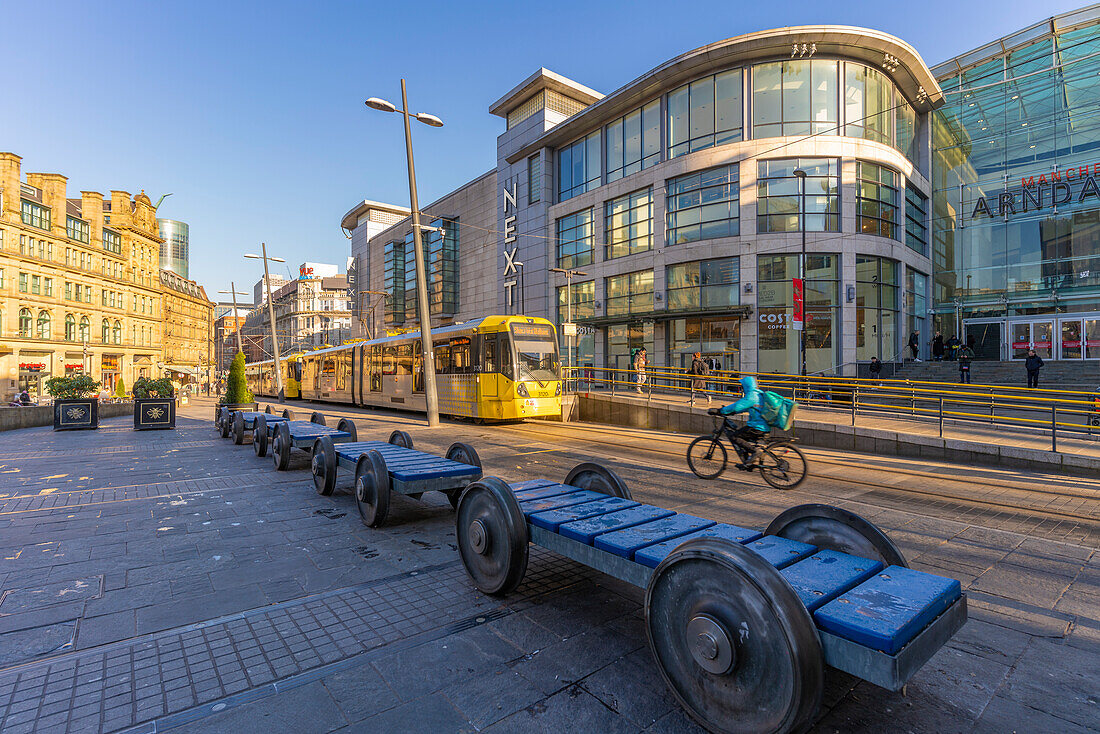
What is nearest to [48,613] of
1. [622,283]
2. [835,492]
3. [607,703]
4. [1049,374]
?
[607,703]

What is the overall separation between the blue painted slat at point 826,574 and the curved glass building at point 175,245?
193m

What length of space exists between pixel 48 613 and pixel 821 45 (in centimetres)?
3049

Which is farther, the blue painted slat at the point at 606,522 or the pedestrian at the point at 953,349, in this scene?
the pedestrian at the point at 953,349

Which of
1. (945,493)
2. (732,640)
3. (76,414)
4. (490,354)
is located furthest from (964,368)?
(76,414)

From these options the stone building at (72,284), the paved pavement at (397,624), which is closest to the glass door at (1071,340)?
the paved pavement at (397,624)

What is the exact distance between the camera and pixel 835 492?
7.59 m

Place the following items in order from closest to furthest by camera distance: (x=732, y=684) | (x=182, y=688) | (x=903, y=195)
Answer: (x=732, y=684), (x=182, y=688), (x=903, y=195)

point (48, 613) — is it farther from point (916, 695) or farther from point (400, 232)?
point (400, 232)

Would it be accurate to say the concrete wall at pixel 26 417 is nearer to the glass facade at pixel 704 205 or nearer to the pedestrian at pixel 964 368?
the glass facade at pixel 704 205

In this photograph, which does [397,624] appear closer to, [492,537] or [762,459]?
[492,537]

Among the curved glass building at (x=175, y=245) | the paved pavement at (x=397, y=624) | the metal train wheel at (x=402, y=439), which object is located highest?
the curved glass building at (x=175, y=245)

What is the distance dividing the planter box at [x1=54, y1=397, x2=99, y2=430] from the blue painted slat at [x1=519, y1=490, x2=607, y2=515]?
69.4 feet

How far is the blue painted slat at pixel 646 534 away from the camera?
2900 millimetres

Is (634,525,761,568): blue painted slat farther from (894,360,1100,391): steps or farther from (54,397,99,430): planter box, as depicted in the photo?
(54,397,99,430): planter box
